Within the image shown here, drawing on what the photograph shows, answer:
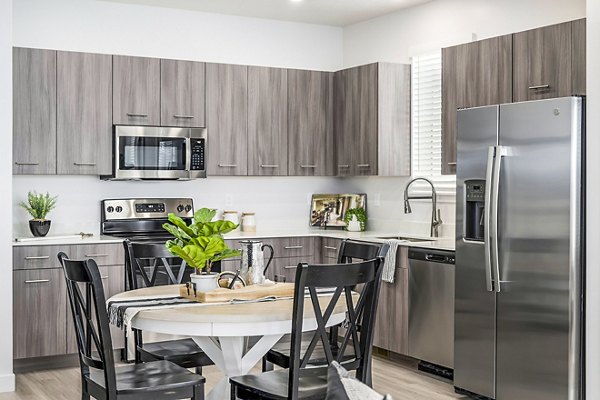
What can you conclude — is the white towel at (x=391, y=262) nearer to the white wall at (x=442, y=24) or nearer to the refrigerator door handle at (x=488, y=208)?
the refrigerator door handle at (x=488, y=208)

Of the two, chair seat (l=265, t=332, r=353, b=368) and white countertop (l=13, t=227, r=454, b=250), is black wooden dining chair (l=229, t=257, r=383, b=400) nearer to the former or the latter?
chair seat (l=265, t=332, r=353, b=368)

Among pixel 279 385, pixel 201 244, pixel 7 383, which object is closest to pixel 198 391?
pixel 279 385

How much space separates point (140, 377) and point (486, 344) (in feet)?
6.87

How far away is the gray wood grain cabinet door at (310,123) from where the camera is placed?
6.45m

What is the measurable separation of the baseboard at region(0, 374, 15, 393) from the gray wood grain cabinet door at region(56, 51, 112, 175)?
56.4 inches

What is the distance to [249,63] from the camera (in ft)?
21.5

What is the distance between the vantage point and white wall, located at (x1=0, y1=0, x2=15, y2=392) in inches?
192

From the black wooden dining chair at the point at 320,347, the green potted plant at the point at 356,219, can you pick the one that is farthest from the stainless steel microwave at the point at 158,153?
the black wooden dining chair at the point at 320,347

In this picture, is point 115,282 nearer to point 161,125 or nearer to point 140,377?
point 161,125

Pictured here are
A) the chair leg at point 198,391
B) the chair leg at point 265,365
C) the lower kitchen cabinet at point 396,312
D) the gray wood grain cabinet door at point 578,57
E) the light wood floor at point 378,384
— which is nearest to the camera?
the chair leg at point 198,391

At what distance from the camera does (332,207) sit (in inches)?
267

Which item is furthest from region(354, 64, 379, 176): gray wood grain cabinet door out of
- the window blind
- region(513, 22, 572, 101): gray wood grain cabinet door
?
region(513, 22, 572, 101): gray wood grain cabinet door

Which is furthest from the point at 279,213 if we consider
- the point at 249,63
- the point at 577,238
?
the point at 577,238

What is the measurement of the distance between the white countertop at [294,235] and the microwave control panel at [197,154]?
555 millimetres
